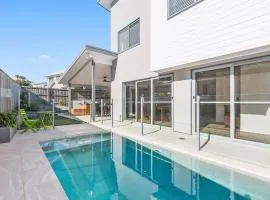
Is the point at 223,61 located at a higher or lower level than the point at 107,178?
higher

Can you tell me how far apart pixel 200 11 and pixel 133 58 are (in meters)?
5.48

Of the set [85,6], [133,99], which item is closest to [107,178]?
[133,99]

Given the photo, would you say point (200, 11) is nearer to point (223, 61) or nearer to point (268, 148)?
point (223, 61)

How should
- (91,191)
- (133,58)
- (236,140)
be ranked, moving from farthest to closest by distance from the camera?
(133,58)
(236,140)
(91,191)

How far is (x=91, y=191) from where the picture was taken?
171 inches

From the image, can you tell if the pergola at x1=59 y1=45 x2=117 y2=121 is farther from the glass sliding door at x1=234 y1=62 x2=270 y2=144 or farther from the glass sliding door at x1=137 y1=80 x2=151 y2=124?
the glass sliding door at x1=234 y1=62 x2=270 y2=144

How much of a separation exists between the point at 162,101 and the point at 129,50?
401cm

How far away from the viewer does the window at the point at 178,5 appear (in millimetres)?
7926

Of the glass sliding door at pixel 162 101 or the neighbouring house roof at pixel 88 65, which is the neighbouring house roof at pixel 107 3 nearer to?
the neighbouring house roof at pixel 88 65

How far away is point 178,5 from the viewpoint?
27.8 ft

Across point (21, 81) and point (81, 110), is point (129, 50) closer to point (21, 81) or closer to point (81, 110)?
point (81, 110)

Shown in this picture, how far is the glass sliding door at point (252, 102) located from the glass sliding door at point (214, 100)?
371mm

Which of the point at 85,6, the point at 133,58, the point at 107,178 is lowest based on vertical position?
the point at 107,178

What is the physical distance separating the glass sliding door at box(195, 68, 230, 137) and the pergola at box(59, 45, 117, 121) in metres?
6.69
